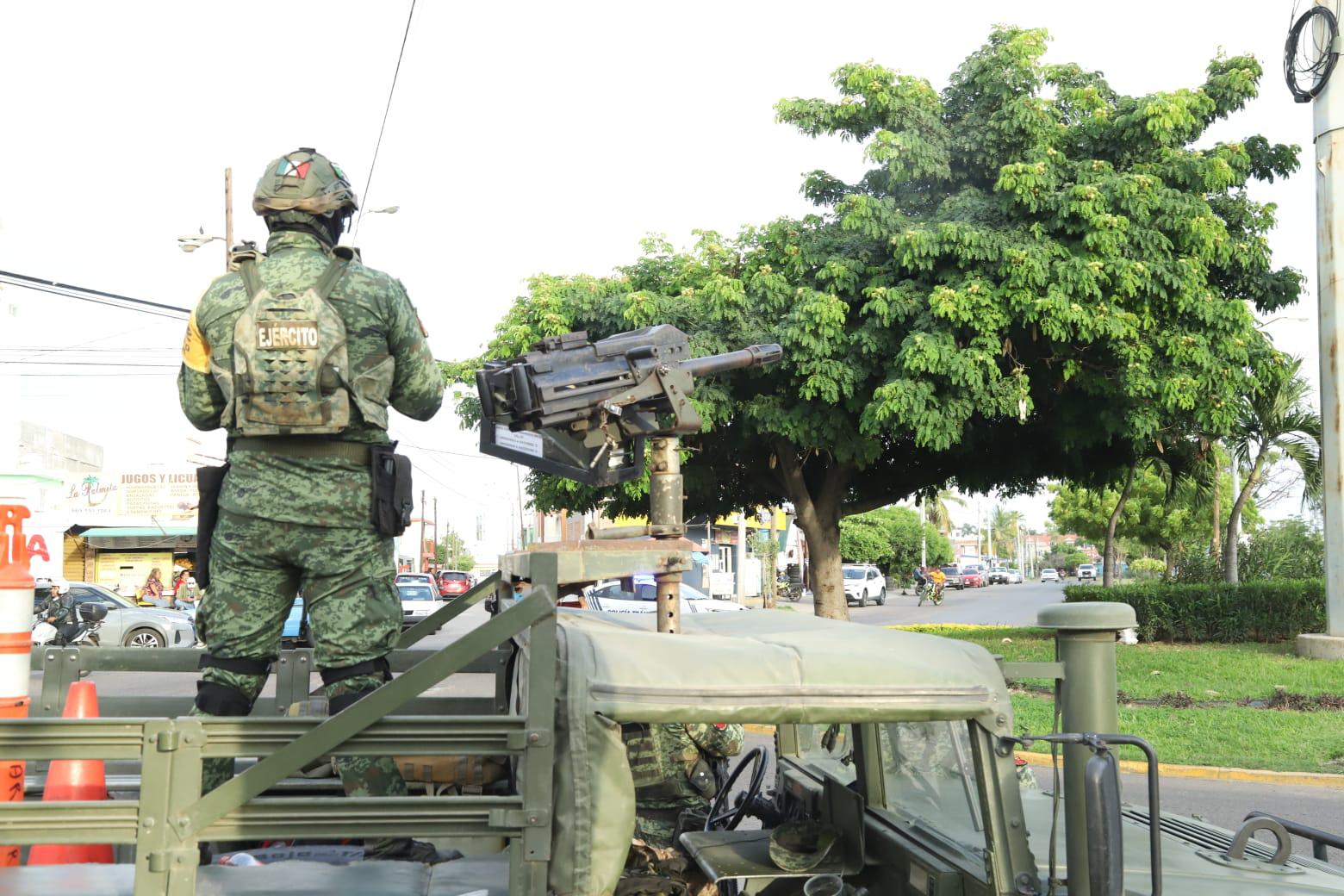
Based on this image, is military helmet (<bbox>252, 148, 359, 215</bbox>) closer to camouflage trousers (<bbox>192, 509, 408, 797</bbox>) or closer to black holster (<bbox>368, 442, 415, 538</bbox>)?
black holster (<bbox>368, 442, 415, 538</bbox>)

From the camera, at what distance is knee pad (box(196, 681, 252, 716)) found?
3.01 meters

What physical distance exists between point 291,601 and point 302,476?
13.1 inches

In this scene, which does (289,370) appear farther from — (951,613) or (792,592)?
(792,592)

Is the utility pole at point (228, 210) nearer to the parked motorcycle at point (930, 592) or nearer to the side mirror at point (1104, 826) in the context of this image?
the side mirror at point (1104, 826)

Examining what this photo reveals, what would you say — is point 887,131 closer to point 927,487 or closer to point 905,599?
point 927,487

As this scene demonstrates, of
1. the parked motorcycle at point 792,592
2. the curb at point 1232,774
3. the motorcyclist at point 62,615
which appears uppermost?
the motorcyclist at point 62,615

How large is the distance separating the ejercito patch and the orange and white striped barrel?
0.73m

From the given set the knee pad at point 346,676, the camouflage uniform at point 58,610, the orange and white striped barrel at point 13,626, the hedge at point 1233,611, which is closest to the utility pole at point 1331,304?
the hedge at point 1233,611

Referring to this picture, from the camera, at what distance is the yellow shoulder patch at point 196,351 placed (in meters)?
3.26

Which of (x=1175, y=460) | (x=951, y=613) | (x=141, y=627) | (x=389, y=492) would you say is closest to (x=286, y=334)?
(x=389, y=492)

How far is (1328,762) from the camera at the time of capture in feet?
32.4

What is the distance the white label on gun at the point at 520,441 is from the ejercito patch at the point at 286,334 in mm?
787

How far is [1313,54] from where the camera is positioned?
15.2 metres

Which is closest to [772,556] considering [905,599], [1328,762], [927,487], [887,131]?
[905,599]
